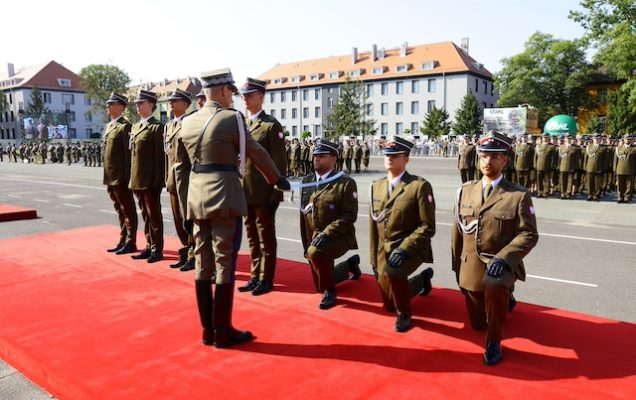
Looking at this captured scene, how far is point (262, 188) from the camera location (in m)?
5.13

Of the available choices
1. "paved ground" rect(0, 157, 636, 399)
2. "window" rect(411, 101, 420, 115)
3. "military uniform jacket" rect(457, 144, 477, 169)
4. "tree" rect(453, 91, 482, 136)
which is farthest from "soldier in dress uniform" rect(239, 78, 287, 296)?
"window" rect(411, 101, 420, 115)

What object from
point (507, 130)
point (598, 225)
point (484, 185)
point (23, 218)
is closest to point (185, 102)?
point (484, 185)

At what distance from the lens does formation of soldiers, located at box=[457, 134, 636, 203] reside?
14.5 m

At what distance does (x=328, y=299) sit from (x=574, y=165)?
1313 centimetres

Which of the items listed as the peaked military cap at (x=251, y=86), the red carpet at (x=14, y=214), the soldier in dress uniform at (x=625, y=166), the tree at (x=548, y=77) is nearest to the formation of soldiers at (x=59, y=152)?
Answer: the red carpet at (x=14, y=214)

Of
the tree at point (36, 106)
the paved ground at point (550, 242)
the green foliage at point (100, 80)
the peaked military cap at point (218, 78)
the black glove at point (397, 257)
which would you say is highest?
the green foliage at point (100, 80)

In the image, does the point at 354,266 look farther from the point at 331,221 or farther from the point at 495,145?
the point at 495,145

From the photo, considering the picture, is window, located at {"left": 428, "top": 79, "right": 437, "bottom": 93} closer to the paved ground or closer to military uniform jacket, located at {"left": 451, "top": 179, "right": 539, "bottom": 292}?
the paved ground

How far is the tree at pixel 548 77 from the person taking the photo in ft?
190

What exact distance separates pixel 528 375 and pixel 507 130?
4361 cm

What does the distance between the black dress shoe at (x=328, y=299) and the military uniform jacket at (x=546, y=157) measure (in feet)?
43.1

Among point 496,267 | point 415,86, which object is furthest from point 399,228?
point 415,86

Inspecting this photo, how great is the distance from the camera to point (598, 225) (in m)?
10.5

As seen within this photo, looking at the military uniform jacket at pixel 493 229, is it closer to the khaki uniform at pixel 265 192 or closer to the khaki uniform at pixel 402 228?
the khaki uniform at pixel 402 228
